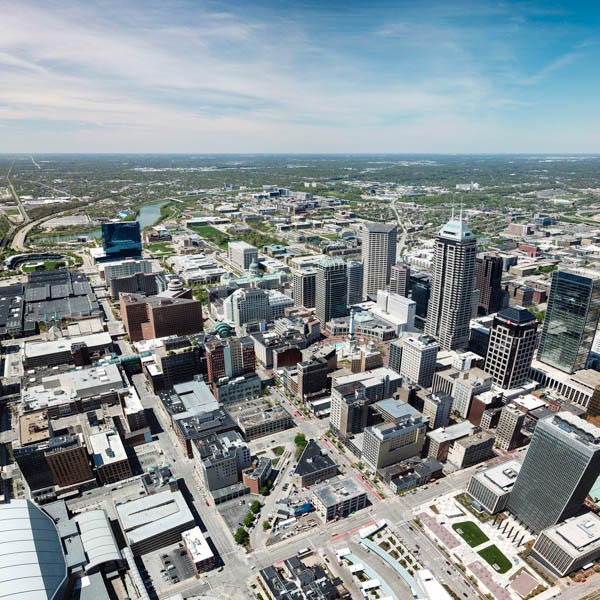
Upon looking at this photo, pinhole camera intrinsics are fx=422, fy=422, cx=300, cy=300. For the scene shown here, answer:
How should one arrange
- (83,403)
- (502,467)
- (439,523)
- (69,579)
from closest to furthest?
(69,579) < (439,523) < (502,467) < (83,403)

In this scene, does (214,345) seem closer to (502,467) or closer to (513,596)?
(502,467)

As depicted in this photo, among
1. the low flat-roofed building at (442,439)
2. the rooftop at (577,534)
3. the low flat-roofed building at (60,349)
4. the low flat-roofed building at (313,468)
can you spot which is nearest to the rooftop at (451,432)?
the low flat-roofed building at (442,439)

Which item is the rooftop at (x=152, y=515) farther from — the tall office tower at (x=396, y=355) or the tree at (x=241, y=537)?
the tall office tower at (x=396, y=355)

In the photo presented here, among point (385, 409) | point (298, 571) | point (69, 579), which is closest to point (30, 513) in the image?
point (69, 579)

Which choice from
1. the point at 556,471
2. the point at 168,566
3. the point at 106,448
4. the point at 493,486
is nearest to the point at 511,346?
the point at 493,486

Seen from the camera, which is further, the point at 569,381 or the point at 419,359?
the point at 569,381

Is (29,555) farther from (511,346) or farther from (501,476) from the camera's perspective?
(511,346)

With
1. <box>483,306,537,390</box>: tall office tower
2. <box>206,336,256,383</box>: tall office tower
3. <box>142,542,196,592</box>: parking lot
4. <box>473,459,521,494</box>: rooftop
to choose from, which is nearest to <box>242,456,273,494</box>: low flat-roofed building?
<box>142,542,196,592</box>: parking lot
